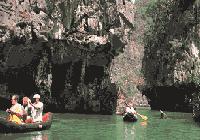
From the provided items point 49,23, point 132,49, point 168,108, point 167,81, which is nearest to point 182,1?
point 167,81

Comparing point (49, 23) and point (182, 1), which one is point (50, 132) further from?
point (182, 1)

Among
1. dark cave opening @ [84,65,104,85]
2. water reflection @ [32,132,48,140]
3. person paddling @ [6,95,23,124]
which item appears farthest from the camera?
dark cave opening @ [84,65,104,85]

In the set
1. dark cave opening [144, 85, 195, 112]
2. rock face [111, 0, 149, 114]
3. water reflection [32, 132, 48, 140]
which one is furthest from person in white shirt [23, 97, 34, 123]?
rock face [111, 0, 149, 114]

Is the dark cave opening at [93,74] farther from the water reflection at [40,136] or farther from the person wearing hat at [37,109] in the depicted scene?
the water reflection at [40,136]

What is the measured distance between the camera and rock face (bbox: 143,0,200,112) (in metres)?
66.6

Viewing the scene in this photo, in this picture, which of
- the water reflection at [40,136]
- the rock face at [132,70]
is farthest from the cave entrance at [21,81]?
the rock face at [132,70]

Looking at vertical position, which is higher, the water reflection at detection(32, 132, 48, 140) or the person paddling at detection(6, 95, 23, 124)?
the person paddling at detection(6, 95, 23, 124)

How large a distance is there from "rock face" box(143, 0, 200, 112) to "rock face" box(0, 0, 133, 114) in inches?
664

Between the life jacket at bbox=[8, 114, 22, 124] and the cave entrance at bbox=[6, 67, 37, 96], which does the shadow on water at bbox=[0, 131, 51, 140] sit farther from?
the cave entrance at bbox=[6, 67, 37, 96]

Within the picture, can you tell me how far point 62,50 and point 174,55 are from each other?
24159 millimetres

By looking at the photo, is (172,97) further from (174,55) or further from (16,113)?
(16,113)

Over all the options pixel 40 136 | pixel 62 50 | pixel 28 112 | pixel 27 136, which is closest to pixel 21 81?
pixel 62 50

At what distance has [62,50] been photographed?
5009 centimetres

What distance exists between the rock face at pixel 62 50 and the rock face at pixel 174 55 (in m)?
16.9
